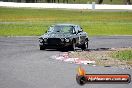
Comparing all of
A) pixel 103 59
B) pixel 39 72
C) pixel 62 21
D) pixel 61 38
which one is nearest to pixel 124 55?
pixel 103 59

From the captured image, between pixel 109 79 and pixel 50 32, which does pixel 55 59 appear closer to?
pixel 50 32

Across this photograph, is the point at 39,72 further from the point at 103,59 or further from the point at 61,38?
the point at 61,38

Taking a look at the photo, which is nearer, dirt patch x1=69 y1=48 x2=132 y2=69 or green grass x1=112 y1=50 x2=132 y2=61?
dirt patch x1=69 y1=48 x2=132 y2=69

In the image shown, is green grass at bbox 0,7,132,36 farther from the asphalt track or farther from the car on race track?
the asphalt track

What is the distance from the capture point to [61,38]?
26312 millimetres

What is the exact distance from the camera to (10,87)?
42.1 ft

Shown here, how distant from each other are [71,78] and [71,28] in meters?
12.9

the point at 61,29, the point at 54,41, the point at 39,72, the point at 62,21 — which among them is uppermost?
the point at 39,72

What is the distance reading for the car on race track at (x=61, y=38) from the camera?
2636cm

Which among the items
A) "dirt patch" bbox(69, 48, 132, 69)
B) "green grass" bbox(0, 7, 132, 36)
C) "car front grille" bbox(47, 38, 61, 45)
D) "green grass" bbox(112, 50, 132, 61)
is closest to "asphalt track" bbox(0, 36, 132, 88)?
"dirt patch" bbox(69, 48, 132, 69)

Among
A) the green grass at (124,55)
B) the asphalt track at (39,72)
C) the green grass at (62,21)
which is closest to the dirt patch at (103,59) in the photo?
the green grass at (124,55)

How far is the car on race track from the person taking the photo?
2636cm

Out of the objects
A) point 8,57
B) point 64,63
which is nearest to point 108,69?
point 64,63

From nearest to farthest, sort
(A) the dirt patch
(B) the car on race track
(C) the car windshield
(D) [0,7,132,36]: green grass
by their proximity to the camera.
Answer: (A) the dirt patch
(B) the car on race track
(C) the car windshield
(D) [0,7,132,36]: green grass
